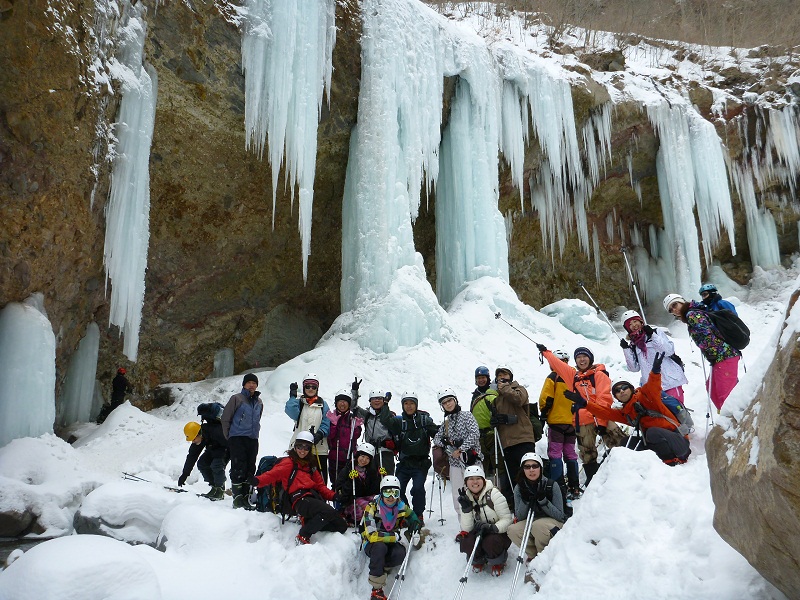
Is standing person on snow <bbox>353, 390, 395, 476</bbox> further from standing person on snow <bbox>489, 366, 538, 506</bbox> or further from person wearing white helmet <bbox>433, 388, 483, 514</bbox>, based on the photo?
standing person on snow <bbox>489, 366, 538, 506</bbox>

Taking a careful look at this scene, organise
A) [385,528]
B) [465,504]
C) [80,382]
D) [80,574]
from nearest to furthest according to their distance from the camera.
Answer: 1. [80,574]
2. [465,504]
3. [385,528]
4. [80,382]

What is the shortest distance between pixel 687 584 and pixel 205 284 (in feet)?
42.1

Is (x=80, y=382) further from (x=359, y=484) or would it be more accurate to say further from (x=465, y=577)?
(x=465, y=577)

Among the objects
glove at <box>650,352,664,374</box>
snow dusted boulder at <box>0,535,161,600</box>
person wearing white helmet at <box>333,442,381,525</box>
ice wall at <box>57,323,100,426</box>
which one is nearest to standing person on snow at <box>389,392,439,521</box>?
person wearing white helmet at <box>333,442,381,525</box>

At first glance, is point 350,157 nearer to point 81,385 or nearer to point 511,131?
point 511,131

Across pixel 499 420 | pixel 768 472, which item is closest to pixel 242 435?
pixel 499 420

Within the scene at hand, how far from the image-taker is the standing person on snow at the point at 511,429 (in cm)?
537

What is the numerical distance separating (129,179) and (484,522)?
758 centimetres

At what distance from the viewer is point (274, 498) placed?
5285mm

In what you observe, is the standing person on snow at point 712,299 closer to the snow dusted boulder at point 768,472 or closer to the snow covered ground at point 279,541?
the snow covered ground at point 279,541

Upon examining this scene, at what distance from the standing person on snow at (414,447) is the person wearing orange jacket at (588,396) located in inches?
52.2

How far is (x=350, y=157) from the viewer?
12.2 metres

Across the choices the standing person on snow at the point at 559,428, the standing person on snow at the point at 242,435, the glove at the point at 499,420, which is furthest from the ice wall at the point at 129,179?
the standing person on snow at the point at 559,428

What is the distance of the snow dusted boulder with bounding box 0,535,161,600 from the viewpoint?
3340 millimetres
